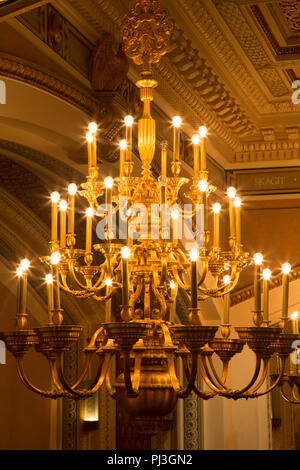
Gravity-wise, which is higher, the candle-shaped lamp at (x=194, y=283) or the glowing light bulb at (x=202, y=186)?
the glowing light bulb at (x=202, y=186)

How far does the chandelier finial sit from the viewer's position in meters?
3.69

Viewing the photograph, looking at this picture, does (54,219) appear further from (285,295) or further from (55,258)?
(285,295)

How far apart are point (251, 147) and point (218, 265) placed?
15.5ft

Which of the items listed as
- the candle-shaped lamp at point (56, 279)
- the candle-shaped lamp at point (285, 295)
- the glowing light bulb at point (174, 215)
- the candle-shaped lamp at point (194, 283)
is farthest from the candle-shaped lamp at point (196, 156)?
the candle-shaped lamp at point (194, 283)

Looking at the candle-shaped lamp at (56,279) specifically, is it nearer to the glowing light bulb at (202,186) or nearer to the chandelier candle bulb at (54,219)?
the chandelier candle bulb at (54,219)

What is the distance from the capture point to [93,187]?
3.71m

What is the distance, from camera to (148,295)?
3453 millimetres

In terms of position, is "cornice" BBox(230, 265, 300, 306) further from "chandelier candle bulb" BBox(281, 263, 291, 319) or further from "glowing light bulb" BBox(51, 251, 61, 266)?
"glowing light bulb" BBox(51, 251, 61, 266)

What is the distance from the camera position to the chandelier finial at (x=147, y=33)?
12.1 ft

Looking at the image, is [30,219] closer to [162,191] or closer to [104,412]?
[104,412]

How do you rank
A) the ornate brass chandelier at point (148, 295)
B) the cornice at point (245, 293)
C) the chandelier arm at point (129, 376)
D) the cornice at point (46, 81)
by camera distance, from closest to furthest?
the chandelier arm at point (129, 376)
the ornate brass chandelier at point (148, 295)
the cornice at point (46, 81)
the cornice at point (245, 293)

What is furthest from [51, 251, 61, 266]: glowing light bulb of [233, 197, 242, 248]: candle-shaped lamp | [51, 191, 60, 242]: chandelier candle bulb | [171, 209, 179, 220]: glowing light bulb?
[233, 197, 242, 248]: candle-shaped lamp

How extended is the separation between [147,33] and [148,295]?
1.06m

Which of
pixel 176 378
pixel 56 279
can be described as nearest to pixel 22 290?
pixel 56 279
